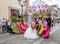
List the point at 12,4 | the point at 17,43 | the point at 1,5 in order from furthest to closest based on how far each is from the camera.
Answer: the point at 12,4, the point at 1,5, the point at 17,43

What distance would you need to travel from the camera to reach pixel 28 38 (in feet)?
59.8

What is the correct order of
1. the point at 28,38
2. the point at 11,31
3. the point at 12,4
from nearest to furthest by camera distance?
the point at 28,38 < the point at 11,31 < the point at 12,4

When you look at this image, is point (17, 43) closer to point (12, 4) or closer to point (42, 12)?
point (42, 12)

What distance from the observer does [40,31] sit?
770 inches

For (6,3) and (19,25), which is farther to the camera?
(6,3)

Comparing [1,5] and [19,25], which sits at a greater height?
[1,5]

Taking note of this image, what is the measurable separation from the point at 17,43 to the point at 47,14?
11.0 m

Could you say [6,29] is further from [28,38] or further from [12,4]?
[12,4]

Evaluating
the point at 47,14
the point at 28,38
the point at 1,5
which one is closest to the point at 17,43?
the point at 28,38

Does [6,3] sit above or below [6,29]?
above

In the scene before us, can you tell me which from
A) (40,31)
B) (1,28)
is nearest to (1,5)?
(1,28)

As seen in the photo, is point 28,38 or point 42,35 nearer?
point 28,38

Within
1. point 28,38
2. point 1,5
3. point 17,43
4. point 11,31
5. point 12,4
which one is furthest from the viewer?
point 12,4

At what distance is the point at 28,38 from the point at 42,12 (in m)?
6.53
